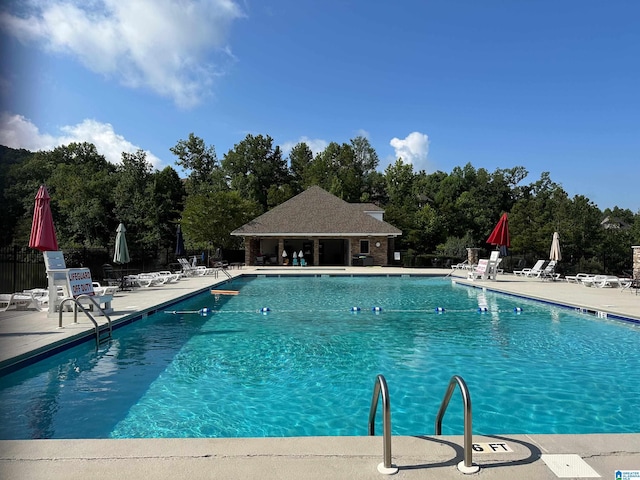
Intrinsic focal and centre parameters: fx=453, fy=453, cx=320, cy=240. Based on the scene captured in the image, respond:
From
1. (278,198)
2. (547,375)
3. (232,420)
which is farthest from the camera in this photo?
(278,198)

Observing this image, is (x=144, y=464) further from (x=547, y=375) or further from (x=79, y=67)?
(x=547, y=375)

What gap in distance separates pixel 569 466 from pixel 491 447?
0.50 metres

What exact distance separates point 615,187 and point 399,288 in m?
21.9

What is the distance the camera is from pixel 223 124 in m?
23.4

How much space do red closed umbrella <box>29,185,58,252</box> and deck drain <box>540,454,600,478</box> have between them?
937 cm

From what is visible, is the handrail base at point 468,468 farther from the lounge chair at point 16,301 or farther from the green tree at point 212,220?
the green tree at point 212,220

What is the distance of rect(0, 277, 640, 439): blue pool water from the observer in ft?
16.2

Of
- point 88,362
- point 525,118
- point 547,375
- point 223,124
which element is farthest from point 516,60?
point 88,362

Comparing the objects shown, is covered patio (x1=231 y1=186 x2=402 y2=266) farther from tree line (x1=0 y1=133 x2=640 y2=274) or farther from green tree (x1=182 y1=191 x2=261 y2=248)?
tree line (x1=0 y1=133 x2=640 y2=274)

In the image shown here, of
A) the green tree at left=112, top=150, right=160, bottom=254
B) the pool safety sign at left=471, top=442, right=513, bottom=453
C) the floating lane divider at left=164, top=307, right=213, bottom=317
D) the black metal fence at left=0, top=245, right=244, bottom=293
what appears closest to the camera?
the pool safety sign at left=471, top=442, right=513, bottom=453

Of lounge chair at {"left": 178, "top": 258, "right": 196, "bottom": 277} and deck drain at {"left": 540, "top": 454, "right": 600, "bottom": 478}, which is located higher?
lounge chair at {"left": 178, "top": 258, "right": 196, "bottom": 277}

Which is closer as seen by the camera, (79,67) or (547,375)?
(79,67)

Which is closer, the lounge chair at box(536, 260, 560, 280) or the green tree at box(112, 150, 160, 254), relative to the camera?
the lounge chair at box(536, 260, 560, 280)

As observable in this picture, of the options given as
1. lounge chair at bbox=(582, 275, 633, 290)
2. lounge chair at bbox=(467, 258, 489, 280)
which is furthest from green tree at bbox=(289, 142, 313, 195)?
lounge chair at bbox=(582, 275, 633, 290)
